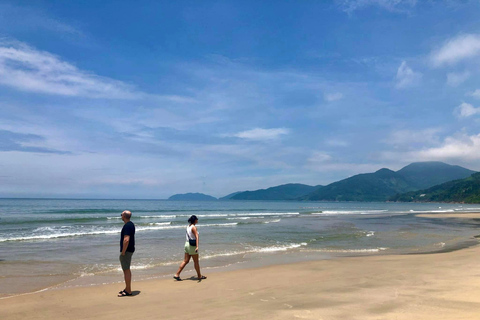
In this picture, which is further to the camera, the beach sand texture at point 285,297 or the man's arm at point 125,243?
the man's arm at point 125,243

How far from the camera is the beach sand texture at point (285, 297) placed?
599 centimetres

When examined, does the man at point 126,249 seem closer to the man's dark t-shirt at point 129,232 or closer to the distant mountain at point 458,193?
the man's dark t-shirt at point 129,232

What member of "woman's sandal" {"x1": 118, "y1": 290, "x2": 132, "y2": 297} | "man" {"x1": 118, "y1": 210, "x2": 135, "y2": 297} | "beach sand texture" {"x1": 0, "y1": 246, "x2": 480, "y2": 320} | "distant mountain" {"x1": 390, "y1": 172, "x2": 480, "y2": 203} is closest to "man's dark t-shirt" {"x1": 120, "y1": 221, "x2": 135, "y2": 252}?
"man" {"x1": 118, "y1": 210, "x2": 135, "y2": 297}

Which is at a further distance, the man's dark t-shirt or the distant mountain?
the distant mountain

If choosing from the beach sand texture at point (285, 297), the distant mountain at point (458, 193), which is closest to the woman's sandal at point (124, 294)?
the beach sand texture at point (285, 297)

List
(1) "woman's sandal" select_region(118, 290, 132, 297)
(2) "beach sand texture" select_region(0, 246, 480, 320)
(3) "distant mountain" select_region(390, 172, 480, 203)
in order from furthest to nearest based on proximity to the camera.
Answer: (3) "distant mountain" select_region(390, 172, 480, 203), (1) "woman's sandal" select_region(118, 290, 132, 297), (2) "beach sand texture" select_region(0, 246, 480, 320)

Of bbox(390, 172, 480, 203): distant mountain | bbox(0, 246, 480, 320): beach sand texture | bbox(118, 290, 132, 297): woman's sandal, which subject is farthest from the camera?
bbox(390, 172, 480, 203): distant mountain

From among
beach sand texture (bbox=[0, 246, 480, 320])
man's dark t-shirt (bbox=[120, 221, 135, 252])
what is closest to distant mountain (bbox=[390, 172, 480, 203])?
beach sand texture (bbox=[0, 246, 480, 320])

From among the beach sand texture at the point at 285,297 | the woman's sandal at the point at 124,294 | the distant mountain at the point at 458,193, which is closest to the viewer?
the beach sand texture at the point at 285,297

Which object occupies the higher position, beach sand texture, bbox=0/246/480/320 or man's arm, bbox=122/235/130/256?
man's arm, bbox=122/235/130/256

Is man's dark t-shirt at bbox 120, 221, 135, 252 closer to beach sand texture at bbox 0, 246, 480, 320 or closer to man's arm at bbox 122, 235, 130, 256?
man's arm at bbox 122, 235, 130, 256

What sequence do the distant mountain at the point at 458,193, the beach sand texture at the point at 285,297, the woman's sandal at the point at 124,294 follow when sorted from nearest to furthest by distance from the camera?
the beach sand texture at the point at 285,297 < the woman's sandal at the point at 124,294 < the distant mountain at the point at 458,193

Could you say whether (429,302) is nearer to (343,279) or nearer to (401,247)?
(343,279)

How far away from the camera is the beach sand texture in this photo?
19.7 ft
